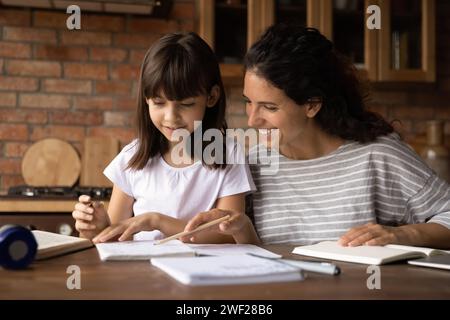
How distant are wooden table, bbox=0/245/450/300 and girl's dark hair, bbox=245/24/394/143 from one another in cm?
71

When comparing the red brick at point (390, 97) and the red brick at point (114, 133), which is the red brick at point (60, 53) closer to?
the red brick at point (114, 133)

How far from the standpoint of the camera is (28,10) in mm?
2914

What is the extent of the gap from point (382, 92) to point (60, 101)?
1.77 m

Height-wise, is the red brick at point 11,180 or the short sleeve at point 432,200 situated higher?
the short sleeve at point 432,200

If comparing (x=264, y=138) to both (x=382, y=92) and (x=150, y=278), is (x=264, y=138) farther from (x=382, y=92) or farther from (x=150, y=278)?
(x=382, y=92)

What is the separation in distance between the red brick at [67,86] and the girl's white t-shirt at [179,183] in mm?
1417

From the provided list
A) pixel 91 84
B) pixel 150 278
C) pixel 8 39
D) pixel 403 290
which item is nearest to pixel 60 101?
pixel 91 84

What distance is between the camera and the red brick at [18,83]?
9.53 ft

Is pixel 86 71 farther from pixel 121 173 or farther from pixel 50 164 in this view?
pixel 121 173

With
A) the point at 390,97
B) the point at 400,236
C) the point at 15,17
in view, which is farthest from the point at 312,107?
the point at 15,17

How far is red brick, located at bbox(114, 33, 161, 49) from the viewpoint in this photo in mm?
2998

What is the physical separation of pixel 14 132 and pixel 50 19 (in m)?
0.60

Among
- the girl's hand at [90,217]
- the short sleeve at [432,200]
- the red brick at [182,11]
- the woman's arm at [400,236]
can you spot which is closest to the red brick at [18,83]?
the red brick at [182,11]

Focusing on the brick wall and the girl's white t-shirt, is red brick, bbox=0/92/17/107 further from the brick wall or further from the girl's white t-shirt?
the girl's white t-shirt
